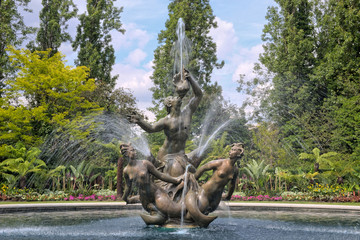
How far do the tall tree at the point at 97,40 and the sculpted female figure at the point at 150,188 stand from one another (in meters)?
28.8

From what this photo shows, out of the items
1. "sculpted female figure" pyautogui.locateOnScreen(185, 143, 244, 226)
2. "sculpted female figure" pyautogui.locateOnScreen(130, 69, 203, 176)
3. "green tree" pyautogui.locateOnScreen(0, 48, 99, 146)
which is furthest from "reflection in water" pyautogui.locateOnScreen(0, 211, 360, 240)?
"green tree" pyautogui.locateOnScreen(0, 48, 99, 146)

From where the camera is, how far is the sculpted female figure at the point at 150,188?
742 centimetres

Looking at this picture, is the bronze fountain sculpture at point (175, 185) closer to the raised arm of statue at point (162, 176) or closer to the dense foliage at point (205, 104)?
the raised arm of statue at point (162, 176)

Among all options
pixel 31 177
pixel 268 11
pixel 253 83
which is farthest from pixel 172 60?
pixel 31 177

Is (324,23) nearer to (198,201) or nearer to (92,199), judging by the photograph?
(92,199)

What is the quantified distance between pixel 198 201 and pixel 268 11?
1275 inches

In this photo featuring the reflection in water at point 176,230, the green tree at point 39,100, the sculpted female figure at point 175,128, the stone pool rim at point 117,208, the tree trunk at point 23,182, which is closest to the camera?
the reflection in water at point 176,230

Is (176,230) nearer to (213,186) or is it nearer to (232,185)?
A: (213,186)

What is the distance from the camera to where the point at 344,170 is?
61.0 feet

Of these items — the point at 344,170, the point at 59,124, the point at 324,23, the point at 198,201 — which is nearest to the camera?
the point at 198,201

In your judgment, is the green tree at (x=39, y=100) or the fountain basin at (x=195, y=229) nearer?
the fountain basin at (x=195, y=229)

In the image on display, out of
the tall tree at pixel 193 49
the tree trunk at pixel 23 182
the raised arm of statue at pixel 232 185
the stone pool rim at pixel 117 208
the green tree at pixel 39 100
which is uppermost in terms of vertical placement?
the tall tree at pixel 193 49

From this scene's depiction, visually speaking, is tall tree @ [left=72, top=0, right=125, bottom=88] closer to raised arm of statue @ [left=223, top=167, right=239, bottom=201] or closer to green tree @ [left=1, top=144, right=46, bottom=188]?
green tree @ [left=1, top=144, right=46, bottom=188]

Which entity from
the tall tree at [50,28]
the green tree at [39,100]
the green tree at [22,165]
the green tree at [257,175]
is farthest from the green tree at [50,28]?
the green tree at [257,175]
